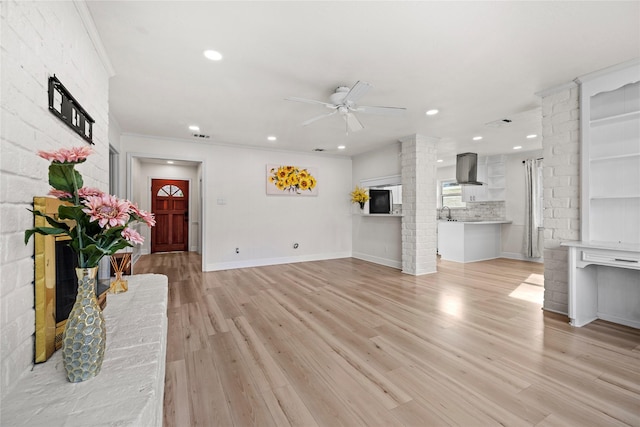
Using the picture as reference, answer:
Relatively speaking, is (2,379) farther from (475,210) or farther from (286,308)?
(475,210)

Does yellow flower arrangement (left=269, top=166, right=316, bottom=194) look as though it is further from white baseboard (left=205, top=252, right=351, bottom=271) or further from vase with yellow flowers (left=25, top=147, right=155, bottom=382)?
vase with yellow flowers (left=25, top=147, right=155, bottom=382)

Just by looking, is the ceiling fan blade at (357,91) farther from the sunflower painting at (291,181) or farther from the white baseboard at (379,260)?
the white baseboard at (379,260)

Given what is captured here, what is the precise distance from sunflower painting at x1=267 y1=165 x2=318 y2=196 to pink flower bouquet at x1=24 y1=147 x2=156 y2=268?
15.7 ft

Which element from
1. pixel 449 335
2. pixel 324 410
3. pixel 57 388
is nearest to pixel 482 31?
pixel 449 335

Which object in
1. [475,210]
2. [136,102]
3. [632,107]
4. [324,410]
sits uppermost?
[136,102]

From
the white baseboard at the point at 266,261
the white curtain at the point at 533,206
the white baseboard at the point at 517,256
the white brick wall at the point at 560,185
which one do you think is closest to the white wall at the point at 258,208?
the white baseboard at the point at 266,261

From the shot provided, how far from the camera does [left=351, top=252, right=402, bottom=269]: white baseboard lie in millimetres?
5500

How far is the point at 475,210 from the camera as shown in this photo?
7359 mm

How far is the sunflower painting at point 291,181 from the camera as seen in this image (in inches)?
230

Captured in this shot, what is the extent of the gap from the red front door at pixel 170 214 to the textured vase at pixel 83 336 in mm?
7243

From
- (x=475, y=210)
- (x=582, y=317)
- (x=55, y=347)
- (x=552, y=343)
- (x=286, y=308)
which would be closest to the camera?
(x=55, y=347)

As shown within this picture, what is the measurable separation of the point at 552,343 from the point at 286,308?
252cm

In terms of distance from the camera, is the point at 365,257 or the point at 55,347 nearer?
the point at 55,347

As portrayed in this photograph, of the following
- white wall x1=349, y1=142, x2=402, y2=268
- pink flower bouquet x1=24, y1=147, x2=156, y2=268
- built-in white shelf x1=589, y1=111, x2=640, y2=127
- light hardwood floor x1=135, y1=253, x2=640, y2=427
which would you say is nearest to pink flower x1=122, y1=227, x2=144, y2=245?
pink flower bouquet x1=24, y1=147, x2=156, y2=268
